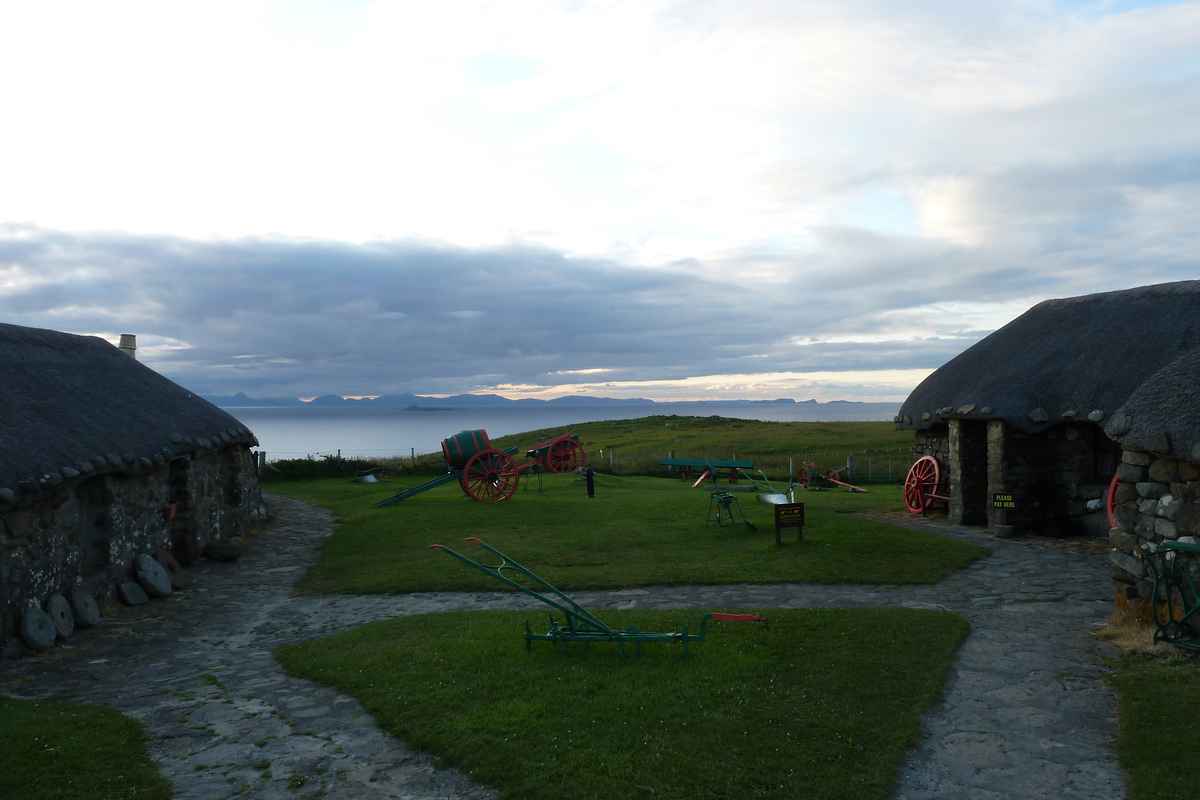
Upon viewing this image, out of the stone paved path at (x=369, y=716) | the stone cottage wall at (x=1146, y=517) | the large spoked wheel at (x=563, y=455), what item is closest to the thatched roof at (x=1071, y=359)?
the stone paved path at (x=369, y=716)

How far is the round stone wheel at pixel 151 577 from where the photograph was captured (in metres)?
12.6

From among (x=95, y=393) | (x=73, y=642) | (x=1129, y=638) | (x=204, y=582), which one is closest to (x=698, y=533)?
(x=1129, y=638)

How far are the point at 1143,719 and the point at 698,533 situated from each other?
413 inches

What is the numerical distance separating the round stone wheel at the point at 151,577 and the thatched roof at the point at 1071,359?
54.9 feet

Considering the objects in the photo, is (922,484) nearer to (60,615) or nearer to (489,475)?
(489,475)

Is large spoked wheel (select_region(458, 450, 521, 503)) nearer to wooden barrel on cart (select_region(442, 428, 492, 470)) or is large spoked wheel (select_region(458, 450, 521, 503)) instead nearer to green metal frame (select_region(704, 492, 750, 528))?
wooden barrel on cart (select_region(442, 428, 492, 470))

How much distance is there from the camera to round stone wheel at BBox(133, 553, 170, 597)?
12570 mm

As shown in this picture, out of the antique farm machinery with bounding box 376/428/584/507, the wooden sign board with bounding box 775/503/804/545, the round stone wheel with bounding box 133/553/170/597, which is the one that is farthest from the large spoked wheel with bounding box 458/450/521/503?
the round stone wheel with bounding box 133/553/170/597

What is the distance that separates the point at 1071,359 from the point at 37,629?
1968 centimetres

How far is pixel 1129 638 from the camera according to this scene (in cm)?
875

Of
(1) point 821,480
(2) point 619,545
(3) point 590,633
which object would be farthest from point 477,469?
(3) point 590,633

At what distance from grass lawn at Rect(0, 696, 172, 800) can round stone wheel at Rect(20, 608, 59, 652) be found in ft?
8.16

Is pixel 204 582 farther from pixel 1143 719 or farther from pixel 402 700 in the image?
pixel 1143 719

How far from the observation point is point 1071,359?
16.8 meters
